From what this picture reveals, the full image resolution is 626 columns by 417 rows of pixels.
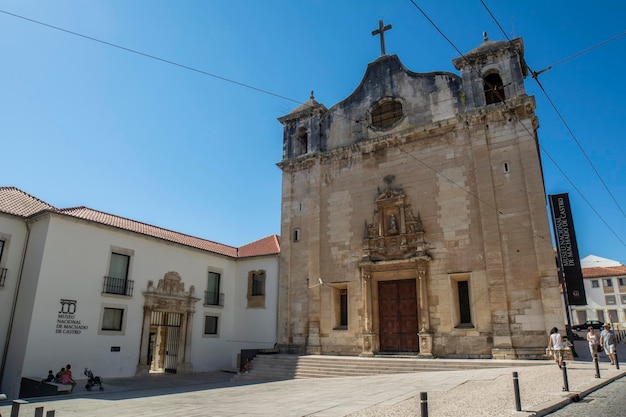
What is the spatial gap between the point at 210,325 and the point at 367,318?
8.70 metres

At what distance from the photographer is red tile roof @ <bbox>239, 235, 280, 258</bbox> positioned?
24.0m

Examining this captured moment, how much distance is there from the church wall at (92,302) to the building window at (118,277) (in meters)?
0.20

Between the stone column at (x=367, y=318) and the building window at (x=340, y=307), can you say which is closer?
the stone column at (x=367, y=318)

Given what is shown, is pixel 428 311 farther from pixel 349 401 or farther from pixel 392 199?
pixel 349 401

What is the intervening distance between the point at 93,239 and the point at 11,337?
429 cm

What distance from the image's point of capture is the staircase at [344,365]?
13.9 metres

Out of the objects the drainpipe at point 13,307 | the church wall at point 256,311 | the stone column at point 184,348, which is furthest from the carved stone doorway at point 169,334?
the drainpipe at point 13,307

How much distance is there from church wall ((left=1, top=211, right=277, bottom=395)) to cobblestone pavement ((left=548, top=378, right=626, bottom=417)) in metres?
14.9

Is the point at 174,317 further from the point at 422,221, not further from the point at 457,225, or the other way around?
the point at 457,225

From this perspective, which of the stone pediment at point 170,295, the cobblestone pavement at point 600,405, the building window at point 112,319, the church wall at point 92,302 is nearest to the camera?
the cobblestone pavement at point 600,405

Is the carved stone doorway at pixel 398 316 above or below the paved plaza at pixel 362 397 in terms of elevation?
above

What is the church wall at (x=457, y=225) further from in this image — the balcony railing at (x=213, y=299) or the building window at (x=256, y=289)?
the balcony railing at (x=213, y=299)

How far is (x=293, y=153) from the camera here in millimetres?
21859

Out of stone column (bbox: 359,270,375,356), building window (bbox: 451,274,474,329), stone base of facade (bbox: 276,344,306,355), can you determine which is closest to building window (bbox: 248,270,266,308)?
stone base of facade (bbox: 276,344,306,355)
